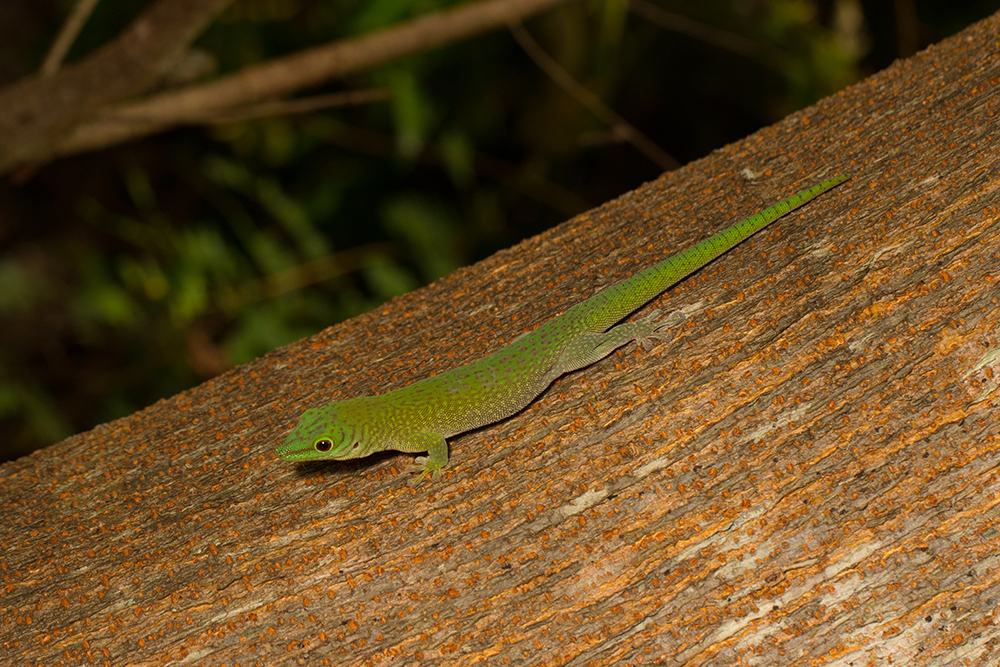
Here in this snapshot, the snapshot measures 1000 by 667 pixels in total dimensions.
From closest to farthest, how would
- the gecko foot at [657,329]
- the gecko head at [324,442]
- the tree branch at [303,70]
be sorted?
the gecko head at [324,442] < the gecko foot at [657,329] < the tree branch at [303,70]

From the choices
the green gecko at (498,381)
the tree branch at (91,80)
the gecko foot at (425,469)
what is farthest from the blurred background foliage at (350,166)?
the gecko foot at (425,469)

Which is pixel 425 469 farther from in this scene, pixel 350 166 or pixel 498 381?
pixel 350 166

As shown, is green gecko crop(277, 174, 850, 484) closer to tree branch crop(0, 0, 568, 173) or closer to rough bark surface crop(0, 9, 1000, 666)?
rough bark surface crop(0, 9, 1000, 666)

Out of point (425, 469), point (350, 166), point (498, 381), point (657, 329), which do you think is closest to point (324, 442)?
point (425, 469)

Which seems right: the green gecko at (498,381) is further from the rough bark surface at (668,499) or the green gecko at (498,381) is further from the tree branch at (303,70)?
the tree branch at (303,70)

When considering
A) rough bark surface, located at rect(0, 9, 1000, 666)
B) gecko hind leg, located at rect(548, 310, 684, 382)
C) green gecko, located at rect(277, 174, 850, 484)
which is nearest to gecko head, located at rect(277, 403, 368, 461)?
green gecko, located at rect(277, 174, 850, 484)

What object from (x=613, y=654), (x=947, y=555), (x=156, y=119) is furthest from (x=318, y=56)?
(x=947, y=555)
